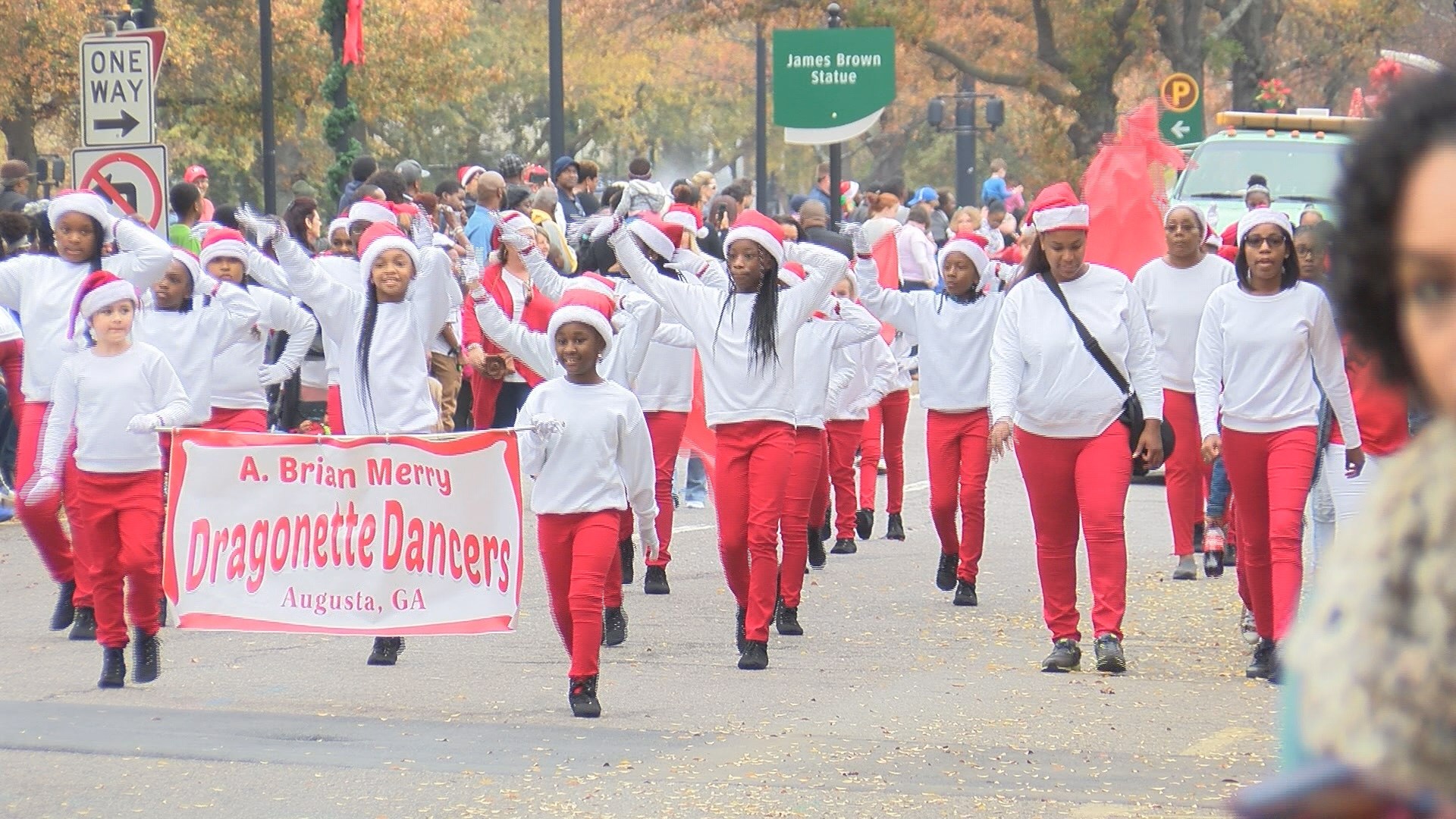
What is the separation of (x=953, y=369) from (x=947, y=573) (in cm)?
106

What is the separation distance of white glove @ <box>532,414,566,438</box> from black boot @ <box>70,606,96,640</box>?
2853 mm

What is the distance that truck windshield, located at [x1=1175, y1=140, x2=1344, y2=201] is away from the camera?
1998 cm

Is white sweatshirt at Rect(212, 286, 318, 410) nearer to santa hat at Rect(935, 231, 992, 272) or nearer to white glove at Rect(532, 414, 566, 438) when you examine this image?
white glove at Rect(532, 414, 566, 438)

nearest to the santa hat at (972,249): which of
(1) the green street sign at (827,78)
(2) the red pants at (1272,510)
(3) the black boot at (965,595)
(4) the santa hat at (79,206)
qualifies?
(3) the black boot at (965,595)

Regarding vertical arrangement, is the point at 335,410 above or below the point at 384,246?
below

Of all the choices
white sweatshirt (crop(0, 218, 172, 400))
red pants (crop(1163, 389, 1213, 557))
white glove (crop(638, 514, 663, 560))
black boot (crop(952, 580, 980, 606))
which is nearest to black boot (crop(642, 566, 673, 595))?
white glove (crop(638, 514, 663, 560))

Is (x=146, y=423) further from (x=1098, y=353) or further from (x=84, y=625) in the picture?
(x=1098, y=353)

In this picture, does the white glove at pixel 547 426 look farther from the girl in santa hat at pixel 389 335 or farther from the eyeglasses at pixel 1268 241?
the eyeglasses at pixel 1268 241

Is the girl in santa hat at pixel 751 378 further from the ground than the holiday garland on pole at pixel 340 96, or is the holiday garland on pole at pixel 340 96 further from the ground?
the holiday garland on pole at pixel 340 96

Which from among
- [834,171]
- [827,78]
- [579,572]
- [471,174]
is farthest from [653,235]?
[834,171]

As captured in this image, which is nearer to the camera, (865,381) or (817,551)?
(817,551)

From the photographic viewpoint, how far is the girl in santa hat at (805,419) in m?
9.55

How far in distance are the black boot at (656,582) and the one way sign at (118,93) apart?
522 cm

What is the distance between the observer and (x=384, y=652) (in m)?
9.03
